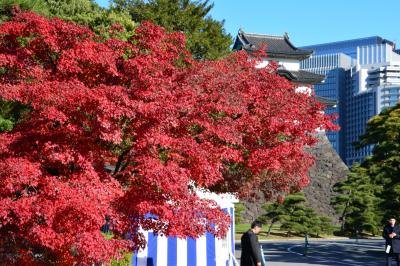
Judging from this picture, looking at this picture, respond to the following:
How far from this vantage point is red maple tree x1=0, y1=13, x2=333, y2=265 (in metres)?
7.24

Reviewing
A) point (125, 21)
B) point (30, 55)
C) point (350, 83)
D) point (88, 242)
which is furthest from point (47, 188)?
point (350, 83)

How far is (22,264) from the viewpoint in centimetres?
841

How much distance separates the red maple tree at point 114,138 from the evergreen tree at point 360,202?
26.1 meters

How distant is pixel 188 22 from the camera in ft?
96.6

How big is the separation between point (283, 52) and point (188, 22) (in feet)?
63.2

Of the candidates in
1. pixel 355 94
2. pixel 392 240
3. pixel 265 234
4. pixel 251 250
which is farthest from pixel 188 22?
pixel 355 94

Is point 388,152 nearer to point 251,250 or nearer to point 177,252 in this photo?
point 177,252

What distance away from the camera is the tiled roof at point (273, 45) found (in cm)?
4691

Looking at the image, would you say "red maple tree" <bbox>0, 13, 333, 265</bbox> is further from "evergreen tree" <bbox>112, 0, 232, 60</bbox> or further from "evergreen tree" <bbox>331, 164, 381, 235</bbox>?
"evergreen tree" <bbox>331, 164, 381, 235</bbox>

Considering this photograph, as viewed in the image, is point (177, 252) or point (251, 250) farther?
point (177, 252)

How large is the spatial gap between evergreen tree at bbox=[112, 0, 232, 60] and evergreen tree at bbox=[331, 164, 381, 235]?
13.0 m

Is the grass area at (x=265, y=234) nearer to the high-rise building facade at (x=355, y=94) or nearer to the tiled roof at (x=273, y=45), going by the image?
the tiled roof at (x=273, y=45)

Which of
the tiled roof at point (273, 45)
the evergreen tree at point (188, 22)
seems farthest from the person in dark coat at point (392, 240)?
the tiled roof at point (273, 45)

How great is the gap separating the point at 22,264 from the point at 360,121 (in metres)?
125
